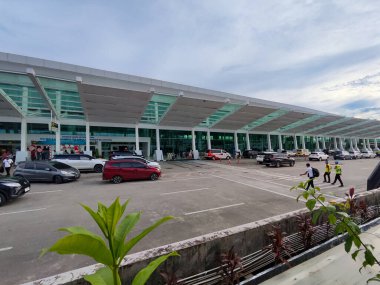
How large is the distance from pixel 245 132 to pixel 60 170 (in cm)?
3596

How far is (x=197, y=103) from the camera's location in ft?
86.0

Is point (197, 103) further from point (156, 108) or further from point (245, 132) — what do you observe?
point (245, 132)

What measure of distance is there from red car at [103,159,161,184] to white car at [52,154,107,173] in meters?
6.49

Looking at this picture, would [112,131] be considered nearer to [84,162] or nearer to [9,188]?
[84,162]

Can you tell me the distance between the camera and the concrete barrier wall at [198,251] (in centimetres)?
241

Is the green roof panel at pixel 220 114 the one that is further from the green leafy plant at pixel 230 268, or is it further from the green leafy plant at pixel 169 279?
the green leafy plant at pixel 169 279

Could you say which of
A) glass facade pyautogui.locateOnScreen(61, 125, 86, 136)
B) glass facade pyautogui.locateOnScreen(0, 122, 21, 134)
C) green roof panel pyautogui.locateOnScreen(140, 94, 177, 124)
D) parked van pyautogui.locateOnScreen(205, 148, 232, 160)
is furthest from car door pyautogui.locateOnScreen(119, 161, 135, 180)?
parked van pyautogui.locateOnScreen(205, 148, 232, 160)

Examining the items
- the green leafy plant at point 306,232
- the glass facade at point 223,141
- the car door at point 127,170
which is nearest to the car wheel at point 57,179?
the car door at point 127,170

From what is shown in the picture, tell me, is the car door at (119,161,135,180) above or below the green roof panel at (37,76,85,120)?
below

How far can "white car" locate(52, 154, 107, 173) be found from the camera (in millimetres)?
18538

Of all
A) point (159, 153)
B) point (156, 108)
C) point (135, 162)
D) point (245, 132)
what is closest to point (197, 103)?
point (156, 108)

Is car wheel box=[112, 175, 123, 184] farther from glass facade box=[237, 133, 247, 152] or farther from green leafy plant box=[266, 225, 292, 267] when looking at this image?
glass facade box=[237, 133, 247, 152]

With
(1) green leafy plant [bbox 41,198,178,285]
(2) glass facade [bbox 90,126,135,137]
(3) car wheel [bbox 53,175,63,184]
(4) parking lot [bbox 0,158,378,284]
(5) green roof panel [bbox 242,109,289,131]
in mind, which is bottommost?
(4) parking lot [bbox 0,158,378,284]

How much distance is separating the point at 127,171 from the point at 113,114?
14228 mm
